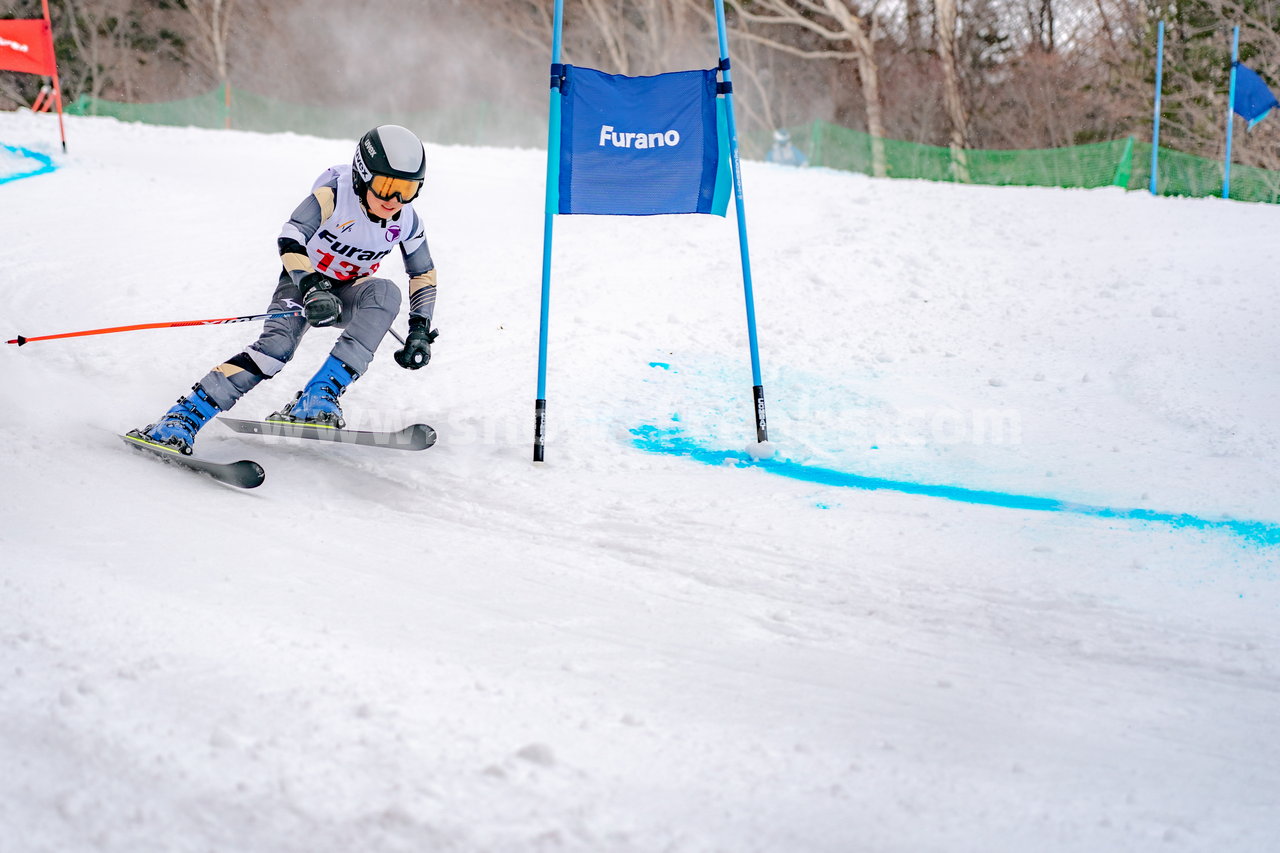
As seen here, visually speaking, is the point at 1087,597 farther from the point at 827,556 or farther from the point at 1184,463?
the point at 1184,463

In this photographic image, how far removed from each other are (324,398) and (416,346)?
1.62 feet

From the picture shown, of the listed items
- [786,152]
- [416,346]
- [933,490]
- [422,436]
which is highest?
[786,152]

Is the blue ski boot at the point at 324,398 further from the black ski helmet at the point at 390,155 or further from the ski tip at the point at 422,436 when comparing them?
the black ski helmet at the point at 390,155

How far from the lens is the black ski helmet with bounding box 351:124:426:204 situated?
4562mm

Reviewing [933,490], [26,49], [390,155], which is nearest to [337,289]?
[390,155]

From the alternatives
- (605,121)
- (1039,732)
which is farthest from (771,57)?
(1039,732)

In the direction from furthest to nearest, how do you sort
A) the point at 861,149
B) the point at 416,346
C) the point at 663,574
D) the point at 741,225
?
the point at 861,149 < the point at 741,225 < the point at 416,346 < the point at 663,574

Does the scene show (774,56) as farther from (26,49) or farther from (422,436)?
(422,436)

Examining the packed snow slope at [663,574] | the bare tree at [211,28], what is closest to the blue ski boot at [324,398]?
the packed snow slope at [663,574]

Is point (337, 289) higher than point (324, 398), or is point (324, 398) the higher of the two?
point (337, 289)

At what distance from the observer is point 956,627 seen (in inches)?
130

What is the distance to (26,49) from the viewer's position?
12.4 m

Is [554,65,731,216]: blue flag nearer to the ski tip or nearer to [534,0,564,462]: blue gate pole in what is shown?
[534,0,564,462]: blue gate pole

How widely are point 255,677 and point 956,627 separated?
2098mm
